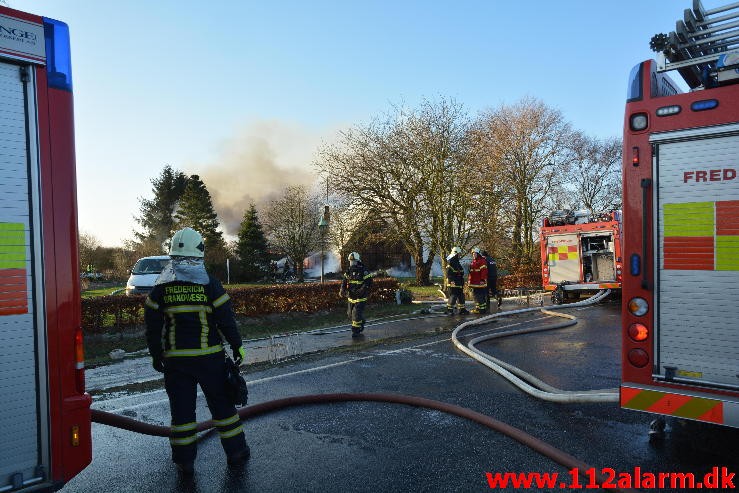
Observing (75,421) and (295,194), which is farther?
(295,194)

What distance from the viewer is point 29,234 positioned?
9.04 ft

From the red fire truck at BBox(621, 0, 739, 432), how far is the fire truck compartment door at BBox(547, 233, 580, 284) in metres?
12.7

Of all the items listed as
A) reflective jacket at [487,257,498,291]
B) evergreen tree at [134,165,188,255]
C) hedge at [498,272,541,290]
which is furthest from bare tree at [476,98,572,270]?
evergreen tree at [134,165,188,255]

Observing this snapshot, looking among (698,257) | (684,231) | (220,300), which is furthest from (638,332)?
(220,300)

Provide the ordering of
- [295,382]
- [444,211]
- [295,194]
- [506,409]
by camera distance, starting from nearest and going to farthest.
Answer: [506,409] → [295,382] → [444,211] → [295,194]

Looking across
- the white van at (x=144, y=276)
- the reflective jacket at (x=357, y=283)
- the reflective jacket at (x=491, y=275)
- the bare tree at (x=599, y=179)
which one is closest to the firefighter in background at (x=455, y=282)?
the reflective jacket at (x=491, y=275)

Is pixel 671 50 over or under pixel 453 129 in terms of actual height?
under

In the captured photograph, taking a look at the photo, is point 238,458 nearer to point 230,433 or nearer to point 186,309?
point 230,433

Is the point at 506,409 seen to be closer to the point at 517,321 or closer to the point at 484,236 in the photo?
the point at 517,321

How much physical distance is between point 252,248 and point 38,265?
135 ft

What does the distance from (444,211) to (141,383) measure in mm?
16445

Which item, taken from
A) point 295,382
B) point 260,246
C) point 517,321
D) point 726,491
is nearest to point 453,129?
point 517,321

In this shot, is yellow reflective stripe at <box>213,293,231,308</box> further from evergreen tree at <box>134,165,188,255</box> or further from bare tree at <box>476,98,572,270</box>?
evergreen tree at <box>134,165,188,255</box>

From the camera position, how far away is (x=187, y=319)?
366cm
